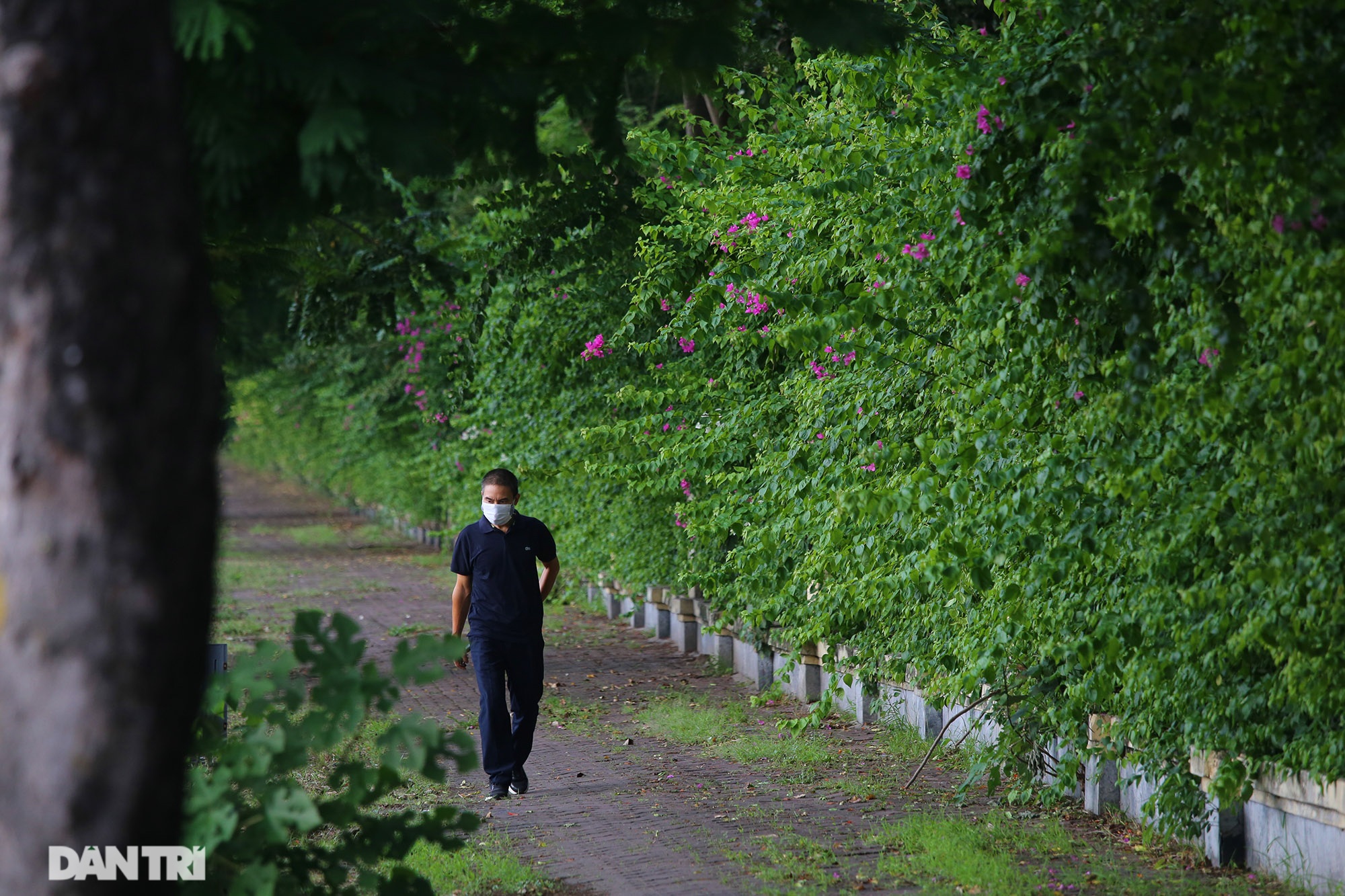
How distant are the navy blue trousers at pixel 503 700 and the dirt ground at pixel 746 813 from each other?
0.78ft

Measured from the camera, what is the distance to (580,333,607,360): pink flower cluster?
10984mm

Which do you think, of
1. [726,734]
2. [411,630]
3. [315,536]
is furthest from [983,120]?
[315,536]

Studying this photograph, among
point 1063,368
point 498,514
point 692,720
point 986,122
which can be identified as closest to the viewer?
point 986,122

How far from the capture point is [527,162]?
412 centimetres

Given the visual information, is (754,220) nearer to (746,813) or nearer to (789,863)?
(746,813)

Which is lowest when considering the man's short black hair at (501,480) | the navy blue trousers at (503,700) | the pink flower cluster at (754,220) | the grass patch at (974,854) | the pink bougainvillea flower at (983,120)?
the grass patch at (974,854)

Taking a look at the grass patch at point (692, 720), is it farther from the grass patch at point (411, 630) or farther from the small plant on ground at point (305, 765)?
the small plant on ground at point (305, 765)

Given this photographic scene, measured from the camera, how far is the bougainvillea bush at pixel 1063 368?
4.23m

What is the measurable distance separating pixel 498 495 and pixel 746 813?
2307mm

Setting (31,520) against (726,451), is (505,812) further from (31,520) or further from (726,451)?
(31,520)

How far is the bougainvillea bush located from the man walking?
138 cm

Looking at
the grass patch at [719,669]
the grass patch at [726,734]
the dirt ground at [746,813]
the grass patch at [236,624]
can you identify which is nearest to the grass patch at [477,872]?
the dirt ground at [746,813]

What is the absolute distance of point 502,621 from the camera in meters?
7.57

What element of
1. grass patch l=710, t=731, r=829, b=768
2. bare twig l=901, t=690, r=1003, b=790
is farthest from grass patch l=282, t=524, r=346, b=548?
bare twig l=901, t=690, r=1003, b=790
